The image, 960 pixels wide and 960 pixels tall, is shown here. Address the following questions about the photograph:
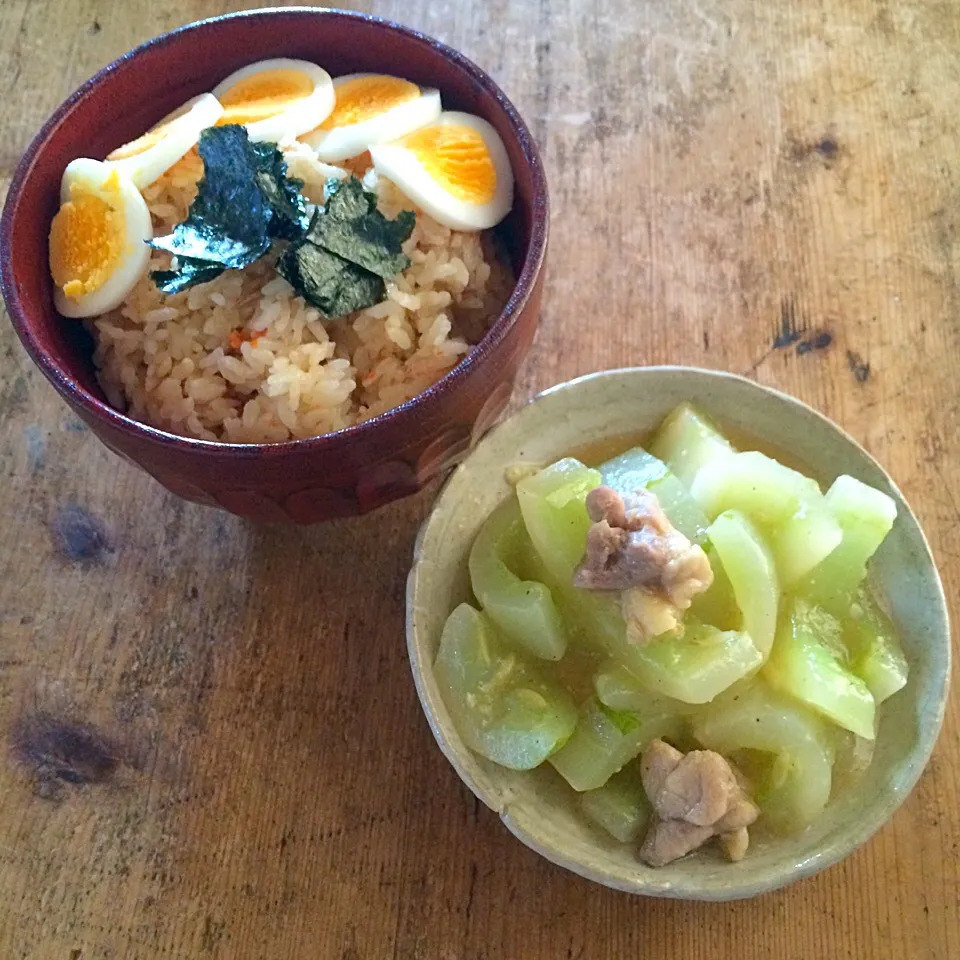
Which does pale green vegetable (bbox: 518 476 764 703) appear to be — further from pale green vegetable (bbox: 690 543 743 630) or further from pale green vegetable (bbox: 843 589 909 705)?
pale green vegetable (bbox: 843 589 909 705)

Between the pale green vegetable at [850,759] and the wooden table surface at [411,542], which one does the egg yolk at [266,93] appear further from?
the pale green vegetable at [850,759]

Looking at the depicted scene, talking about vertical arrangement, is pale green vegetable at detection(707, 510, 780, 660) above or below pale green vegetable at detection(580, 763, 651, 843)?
above

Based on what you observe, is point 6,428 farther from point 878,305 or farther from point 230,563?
point 878,305

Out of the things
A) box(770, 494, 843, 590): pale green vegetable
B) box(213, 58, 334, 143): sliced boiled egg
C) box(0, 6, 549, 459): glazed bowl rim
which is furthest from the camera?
box(213, 58, 334, 143): sliced boiled egg

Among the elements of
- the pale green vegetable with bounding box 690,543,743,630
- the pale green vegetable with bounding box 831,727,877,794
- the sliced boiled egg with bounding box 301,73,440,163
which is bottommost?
the pale green vegetable with bounding box 831,727,877,794

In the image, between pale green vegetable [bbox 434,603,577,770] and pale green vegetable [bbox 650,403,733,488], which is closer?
pale green vegetable [bbox 434,603,577,770]

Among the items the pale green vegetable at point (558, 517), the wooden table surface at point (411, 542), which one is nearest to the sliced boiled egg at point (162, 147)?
the wooden table surface at point (411, 542)

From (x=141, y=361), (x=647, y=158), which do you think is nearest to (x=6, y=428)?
(x=141, y=361)

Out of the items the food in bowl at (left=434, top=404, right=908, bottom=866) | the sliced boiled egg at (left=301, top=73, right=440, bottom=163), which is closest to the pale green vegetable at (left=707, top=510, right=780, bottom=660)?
the food in bowl at (left=434, top=404, right=908, bottom=866)
